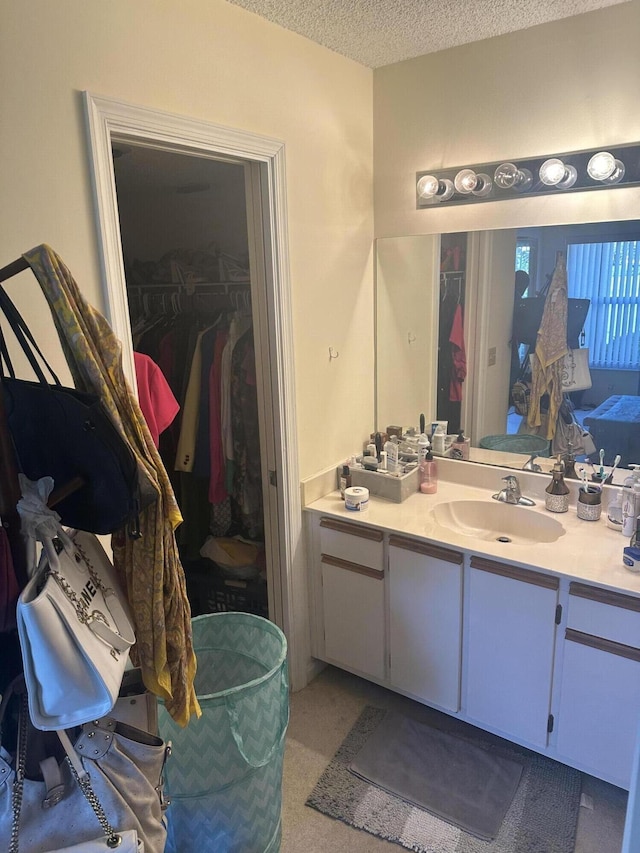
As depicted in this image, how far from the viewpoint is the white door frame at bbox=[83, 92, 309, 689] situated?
1530mm

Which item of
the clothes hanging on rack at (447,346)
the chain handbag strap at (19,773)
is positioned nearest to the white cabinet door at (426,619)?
the clothes hanging on rack at (447,346)

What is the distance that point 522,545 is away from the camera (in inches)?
81.1

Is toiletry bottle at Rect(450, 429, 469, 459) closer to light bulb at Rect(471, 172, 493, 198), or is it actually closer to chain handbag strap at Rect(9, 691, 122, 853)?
light bulb at Rect(471, 172, 493, 198)

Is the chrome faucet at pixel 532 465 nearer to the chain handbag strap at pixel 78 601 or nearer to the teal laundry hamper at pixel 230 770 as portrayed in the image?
the teal laundry hamper at pixel 230 770

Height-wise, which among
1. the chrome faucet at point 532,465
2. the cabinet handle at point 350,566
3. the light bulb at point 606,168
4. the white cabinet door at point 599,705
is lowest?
the white cabinet door at point 599,705

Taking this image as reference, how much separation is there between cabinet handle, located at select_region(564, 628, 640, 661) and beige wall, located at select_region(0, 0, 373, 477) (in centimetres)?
109

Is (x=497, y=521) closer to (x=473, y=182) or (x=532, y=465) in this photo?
(x=532, y=465)

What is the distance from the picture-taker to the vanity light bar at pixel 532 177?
1970mm

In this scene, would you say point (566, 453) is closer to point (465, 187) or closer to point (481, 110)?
point (465, 187)

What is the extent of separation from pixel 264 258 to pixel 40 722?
5.28 ft

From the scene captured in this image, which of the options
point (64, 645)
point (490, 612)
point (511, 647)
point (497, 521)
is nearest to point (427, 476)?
point (497, 521)

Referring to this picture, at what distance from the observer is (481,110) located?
221cm

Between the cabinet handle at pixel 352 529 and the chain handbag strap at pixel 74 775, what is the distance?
1.37 metres

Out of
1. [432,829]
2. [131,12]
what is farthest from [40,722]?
[131,12]
